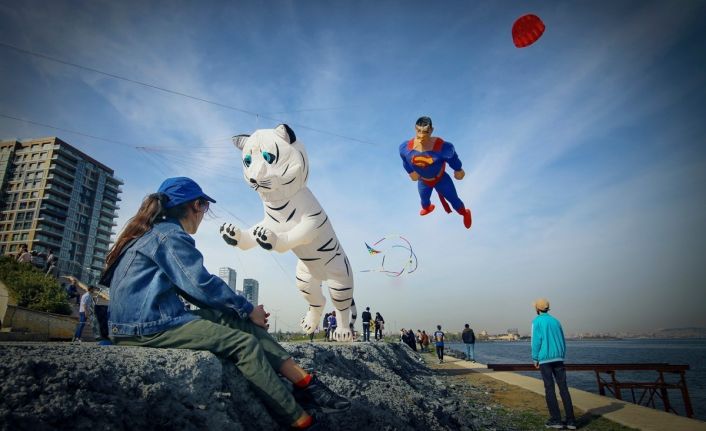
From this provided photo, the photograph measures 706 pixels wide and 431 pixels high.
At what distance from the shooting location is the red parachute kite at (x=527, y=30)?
201 inches

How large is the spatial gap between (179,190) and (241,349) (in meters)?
1.16

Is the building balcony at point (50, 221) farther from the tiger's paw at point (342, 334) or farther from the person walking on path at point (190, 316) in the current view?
the person walking on path at point (190, 316)

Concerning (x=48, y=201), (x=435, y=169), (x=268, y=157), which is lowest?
(x=435, y=169)

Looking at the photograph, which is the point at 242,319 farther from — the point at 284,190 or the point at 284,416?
the point at 284,190

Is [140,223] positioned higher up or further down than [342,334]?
higher up

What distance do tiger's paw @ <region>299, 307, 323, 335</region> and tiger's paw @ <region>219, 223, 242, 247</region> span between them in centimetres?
231

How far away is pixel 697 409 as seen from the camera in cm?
1101

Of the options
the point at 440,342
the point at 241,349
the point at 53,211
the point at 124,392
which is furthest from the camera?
the point at 53,211

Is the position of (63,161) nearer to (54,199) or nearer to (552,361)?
(54,199)

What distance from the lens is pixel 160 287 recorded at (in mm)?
2021

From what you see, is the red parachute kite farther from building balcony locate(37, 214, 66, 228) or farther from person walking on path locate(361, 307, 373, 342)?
building balcony locate(37, 214, 66, 228)

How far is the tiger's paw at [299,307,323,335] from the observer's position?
7113 millimetres

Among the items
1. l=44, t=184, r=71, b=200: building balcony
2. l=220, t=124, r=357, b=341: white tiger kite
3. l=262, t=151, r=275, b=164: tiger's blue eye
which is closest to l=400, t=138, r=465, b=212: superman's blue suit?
l=220, t=124, r=357, b=341: white tiger kite

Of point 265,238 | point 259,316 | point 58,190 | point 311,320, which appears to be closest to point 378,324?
point 311,320
